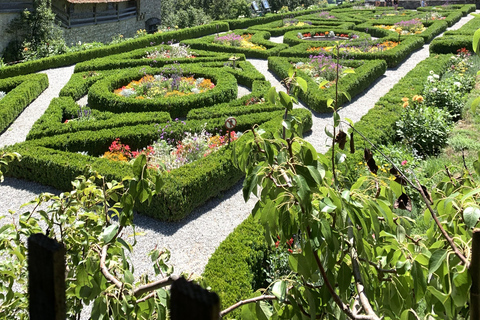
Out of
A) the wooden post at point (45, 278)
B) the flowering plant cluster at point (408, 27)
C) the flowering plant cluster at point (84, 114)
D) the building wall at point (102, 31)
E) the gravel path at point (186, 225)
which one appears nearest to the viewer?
the wooden post at point (45, 278)

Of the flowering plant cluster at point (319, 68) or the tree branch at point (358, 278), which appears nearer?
the tree branch at point (358, 278)

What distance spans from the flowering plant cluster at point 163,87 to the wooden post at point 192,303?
10.3 metres

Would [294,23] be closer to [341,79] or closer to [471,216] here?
[341,79]

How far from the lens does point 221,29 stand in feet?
73.2

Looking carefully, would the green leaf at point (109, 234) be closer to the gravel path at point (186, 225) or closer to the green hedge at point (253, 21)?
the gravel path at point (186, 225)

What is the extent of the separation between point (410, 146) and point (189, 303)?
7790mm

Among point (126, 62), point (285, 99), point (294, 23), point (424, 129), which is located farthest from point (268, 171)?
point (294, 23)

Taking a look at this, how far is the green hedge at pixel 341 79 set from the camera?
1034cm

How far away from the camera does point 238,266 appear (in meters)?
4.49

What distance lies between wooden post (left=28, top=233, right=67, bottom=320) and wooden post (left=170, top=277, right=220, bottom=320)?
32 centimetres

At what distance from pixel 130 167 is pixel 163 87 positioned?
4831mm

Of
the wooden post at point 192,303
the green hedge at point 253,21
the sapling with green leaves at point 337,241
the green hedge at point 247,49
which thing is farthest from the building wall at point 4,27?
the wooden post at point 192,303

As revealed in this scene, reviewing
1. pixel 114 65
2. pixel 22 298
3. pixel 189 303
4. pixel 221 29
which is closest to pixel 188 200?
pixel 22 298

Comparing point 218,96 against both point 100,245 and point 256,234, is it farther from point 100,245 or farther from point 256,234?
point 100,245
